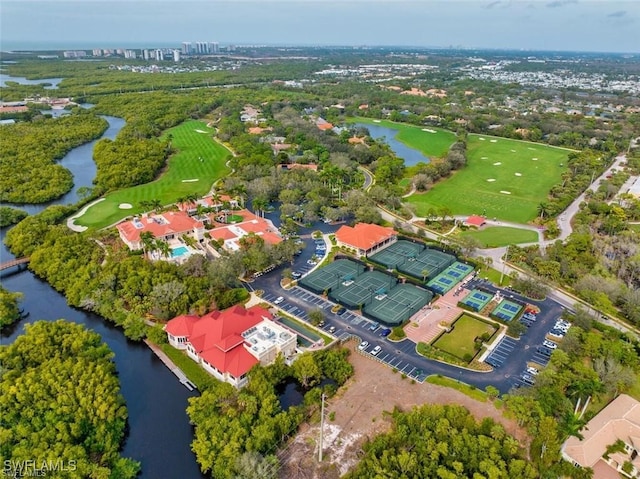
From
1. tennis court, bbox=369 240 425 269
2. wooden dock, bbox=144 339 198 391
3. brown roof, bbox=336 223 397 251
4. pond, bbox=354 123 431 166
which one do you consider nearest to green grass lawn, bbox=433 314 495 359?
tennis court, bbox=369 240 425 269

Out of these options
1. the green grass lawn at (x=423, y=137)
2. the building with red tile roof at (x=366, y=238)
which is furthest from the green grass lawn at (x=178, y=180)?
the green grass lawn at (x=423, y=137)

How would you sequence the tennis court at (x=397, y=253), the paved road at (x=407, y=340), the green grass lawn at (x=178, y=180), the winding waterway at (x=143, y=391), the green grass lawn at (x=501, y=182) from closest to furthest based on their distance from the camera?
1. the winding waterway at (x=143, y=391)
2. the paved road at (x=407, y=340)
3. the tennis court at (x=397, y=253)
4. the green grass lawn at (x=178, y=180)
5. the green grass lawn at (x=501, y=182)

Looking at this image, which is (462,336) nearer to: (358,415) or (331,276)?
(358,415)

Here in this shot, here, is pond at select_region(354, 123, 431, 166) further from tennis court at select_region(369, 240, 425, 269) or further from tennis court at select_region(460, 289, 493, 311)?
tennis court at select_region(460, 289, 493, 311)

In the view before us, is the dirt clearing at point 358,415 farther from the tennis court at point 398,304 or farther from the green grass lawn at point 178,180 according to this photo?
the green grass lawn at point 178,180

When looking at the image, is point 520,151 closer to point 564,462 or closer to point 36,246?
point 564,462

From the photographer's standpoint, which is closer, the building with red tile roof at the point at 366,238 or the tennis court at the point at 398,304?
the tennis court at the point at 398,304

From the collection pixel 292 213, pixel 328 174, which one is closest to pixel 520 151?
pixel 328 174
